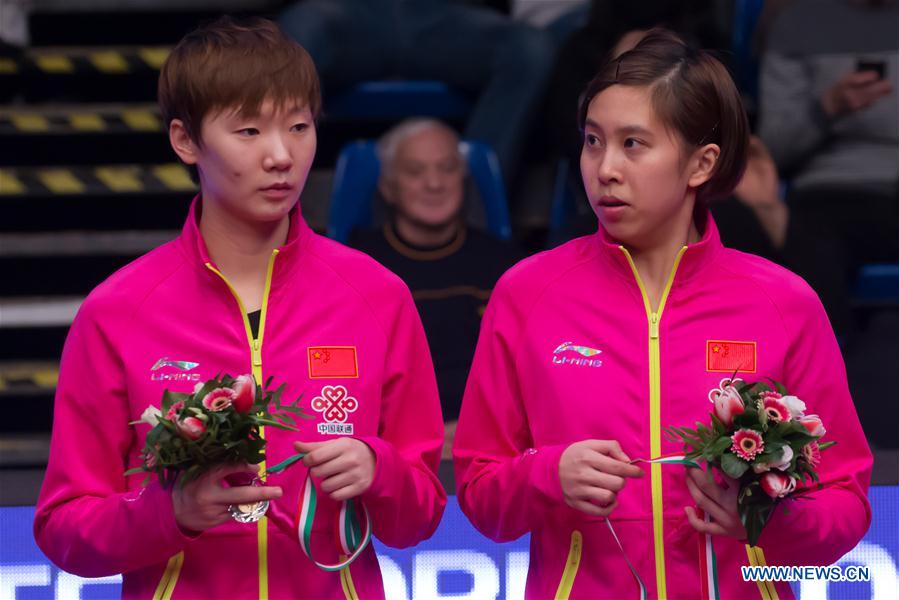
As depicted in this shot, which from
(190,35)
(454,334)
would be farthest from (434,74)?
(190,35)

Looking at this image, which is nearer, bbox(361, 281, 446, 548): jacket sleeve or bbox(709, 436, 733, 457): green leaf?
bbox(709, 436, 733, 457): green leaf

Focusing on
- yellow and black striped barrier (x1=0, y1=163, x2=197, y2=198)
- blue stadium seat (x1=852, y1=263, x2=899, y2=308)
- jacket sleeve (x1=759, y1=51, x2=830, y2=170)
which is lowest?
blue stadium seat (x1=852, y1=263, x2=899, y2=308)

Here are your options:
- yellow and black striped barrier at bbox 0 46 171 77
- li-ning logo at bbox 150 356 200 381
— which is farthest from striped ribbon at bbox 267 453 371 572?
yellow and black striped barrier at bbox 0 46 171 77

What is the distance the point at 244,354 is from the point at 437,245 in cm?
260

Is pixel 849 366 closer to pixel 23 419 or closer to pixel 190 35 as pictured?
pixel 23 419

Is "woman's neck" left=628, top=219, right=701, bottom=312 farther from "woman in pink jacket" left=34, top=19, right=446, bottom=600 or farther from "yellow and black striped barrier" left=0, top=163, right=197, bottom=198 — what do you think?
"yellow and black striped barrier" left=0, top=163, right=197, bottom=198

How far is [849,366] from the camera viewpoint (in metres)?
5.77

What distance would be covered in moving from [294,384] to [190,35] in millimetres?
698

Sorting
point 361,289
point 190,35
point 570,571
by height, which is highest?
point 190,35

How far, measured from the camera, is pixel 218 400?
2389mm

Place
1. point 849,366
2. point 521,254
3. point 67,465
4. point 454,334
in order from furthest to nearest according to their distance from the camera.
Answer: point 849,366 < point 521,254 < point 454,334 < point 67,465

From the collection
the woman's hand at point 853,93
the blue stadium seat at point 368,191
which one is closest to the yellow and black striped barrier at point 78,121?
the blue stadium seat at point 368,191

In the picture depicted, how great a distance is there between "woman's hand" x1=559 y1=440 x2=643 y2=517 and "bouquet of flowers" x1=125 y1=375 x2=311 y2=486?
499 millimetres

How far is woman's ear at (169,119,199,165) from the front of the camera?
274 centimetres
